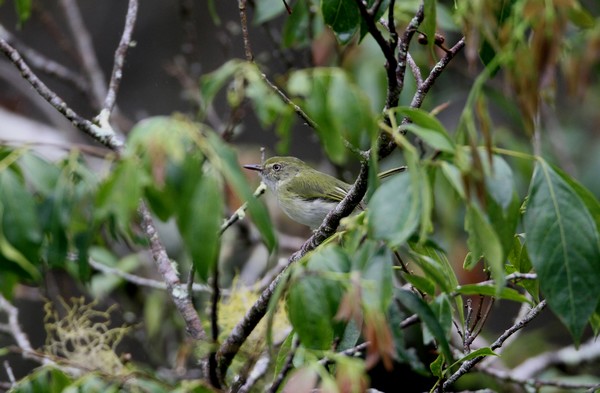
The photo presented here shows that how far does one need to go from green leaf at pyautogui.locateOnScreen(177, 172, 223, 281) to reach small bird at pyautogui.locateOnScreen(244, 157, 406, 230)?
3.40m

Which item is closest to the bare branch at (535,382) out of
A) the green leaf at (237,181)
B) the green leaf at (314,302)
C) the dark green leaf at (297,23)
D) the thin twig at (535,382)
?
the thin twig at (535,382)


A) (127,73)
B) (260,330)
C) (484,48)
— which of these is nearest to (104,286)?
(260,330)

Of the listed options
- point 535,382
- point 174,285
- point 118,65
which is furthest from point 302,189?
point 174,285

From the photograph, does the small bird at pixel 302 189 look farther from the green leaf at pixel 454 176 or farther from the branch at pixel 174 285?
the green leaf at pixel 454 176

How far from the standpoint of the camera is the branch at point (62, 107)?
3041 millimetres

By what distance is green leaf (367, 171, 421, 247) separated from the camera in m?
1.62

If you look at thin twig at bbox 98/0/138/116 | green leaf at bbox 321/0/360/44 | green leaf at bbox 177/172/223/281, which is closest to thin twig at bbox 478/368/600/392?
green leaf at bbox 321/0/360/44

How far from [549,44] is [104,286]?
3595 millimetres

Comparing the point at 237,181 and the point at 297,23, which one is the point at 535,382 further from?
the point at 237,181

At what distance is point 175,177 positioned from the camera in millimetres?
1646

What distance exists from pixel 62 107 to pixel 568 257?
1.88 m

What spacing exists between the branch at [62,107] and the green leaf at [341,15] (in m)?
1.11

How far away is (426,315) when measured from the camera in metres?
1.84

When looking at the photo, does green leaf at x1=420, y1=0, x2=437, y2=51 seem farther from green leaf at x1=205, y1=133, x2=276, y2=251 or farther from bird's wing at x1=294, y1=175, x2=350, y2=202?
bird's wing at x1=294, y1=175, x2=350, y2=202
